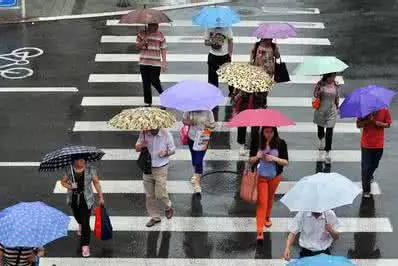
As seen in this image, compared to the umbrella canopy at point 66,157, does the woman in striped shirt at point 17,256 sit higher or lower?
lower

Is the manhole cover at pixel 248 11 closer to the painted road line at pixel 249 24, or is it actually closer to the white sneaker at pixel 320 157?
the painted road line at pixel 249 24

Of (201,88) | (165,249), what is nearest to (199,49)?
(201,88)

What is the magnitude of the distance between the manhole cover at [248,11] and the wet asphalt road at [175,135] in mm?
295

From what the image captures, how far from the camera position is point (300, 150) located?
14.2 m

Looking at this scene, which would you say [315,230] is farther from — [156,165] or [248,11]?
[248,11]

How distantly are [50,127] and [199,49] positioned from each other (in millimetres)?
5466

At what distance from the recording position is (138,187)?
12.9m

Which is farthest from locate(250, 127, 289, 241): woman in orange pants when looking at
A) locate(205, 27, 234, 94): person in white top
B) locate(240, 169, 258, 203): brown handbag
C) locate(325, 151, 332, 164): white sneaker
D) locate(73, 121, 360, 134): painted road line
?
locate(205, 27, 234, 94): person in white top

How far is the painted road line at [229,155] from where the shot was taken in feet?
45.5

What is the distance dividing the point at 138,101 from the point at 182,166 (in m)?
3.07

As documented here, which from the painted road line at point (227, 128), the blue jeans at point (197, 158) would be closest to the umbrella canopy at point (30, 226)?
the blue jeans at point (197, 158)

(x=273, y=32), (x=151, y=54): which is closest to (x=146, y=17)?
(x=151, y=54)

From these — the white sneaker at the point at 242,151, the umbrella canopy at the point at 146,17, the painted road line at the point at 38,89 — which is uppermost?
the umbrella canopy at the point at 146,17

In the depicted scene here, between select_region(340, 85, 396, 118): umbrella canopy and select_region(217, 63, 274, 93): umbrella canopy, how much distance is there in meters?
1.43
